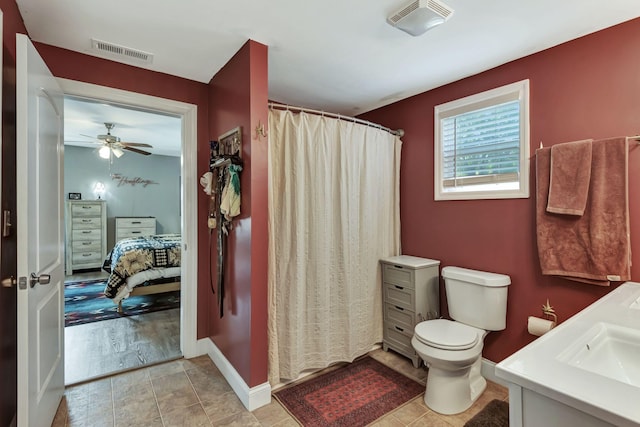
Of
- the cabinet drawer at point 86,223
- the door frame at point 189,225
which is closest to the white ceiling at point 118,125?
the door frame at point 189,225

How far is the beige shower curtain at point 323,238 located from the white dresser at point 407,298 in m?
0.11

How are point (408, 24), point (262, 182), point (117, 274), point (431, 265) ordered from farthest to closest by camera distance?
point (117, 274) < point (431, 265) < point (262, 182) < point (408, 24)

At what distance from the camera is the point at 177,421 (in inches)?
73.2

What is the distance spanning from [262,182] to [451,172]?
161 centimetres

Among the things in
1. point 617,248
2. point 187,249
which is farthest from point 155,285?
point 617,248

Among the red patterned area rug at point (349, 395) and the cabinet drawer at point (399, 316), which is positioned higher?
the cabinet drawer at point (399, 316)

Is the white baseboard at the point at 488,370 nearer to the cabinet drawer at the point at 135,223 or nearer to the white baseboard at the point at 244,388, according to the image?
the white baseboard at the point at 244,388

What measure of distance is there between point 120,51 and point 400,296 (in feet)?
9.20

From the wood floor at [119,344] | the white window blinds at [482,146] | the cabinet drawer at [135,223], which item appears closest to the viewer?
the white window blinds at [482,146]

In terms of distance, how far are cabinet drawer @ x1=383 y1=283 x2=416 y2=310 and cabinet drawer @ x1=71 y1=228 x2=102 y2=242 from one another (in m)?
5.67

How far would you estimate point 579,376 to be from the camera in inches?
30.9

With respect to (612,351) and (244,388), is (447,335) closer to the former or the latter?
(612,351)

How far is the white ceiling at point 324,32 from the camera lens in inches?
65.7

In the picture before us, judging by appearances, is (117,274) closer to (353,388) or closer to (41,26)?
(41,26)
